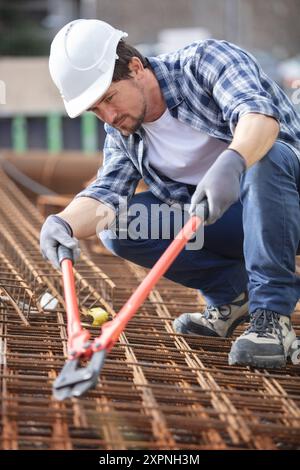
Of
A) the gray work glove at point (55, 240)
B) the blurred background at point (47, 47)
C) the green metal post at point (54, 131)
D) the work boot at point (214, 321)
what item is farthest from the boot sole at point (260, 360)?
the green metal post at point (54, 131)

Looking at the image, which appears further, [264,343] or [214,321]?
[214,321]

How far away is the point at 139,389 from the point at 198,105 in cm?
106

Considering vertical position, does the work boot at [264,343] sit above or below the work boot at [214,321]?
above

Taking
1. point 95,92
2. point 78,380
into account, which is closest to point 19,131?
point 95,92

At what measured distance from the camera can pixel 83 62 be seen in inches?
120

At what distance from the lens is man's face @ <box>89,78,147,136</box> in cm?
305

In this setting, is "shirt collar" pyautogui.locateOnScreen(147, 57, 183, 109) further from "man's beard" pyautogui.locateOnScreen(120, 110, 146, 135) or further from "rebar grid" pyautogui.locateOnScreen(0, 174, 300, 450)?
"rebar grid" pyautogui.locateOnScreen(0, 174, 300, 450)

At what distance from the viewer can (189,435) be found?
7.91 ft

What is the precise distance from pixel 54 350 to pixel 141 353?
0.30m

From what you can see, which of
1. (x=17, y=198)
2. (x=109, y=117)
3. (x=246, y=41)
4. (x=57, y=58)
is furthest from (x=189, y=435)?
(x=246, y=41)

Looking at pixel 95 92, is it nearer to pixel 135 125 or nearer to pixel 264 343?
pixel 135 125

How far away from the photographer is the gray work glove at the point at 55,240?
3061 millimetres

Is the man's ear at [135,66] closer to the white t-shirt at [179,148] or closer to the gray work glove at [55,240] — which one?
the white t-shirt at [179,148]
